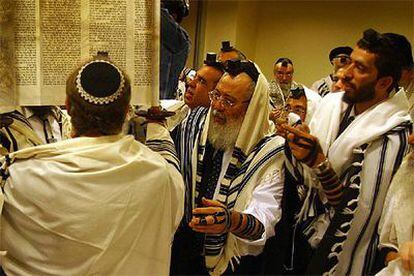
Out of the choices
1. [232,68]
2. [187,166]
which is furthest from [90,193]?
[232,68]

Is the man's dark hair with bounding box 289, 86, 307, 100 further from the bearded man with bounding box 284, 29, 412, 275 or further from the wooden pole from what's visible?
the wooden pole

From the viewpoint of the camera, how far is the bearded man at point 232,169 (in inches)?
84.5

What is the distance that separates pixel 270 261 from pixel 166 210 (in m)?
0.70

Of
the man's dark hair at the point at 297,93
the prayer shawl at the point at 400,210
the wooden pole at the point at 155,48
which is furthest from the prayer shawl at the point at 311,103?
the wooden pole at the point at 155,48

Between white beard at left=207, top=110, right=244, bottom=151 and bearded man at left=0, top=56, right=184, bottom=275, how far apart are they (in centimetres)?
66

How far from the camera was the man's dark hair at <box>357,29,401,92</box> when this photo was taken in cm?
212

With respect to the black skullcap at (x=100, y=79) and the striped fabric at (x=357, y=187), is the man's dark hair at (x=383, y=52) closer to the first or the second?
the striped fabric at (x=357, y=187)

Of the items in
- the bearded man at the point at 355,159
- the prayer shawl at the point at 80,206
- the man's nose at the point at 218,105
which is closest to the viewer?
the prayer shawl at the point at 80,206

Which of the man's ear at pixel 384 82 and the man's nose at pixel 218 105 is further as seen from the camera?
the man's nose at pixel 218 105

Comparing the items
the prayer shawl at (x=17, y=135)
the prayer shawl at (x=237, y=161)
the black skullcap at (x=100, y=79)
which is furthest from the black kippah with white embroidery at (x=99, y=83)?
the prayer shawl at (x=237, y=161)

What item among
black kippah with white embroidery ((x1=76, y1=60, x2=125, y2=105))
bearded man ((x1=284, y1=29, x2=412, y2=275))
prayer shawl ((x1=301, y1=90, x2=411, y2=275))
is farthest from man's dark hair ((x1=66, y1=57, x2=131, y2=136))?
prayer shawl ((x1=301, y1=90, x2=411, y2=275))

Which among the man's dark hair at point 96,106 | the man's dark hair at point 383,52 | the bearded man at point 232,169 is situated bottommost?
the bearded man at point 232,169

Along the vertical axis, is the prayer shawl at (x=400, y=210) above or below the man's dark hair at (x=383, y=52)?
below

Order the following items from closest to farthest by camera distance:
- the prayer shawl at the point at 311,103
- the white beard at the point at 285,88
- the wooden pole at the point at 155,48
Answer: the wooden pole at the point at 155,48, the prayer shawl at the point at 311,103, the white beard at the point at 285,88
